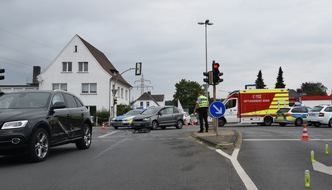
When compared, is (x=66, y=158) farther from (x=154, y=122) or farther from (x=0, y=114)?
(x=154, y=122)

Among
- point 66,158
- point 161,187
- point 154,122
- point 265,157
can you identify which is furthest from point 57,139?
point 154,122

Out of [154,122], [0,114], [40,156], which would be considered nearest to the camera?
[0,114]

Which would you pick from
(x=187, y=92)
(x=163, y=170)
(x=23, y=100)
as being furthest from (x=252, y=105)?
A: (x=187, y=92)

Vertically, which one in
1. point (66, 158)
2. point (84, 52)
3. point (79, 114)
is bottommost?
point (66, 158)

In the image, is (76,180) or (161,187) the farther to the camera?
(76,180)

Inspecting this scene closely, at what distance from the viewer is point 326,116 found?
24.5 meters

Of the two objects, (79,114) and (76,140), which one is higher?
(79,114)

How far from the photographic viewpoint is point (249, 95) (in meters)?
27.8

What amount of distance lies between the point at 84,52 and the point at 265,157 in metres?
40.9

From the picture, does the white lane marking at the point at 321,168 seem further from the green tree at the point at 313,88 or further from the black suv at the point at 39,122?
the green tree at the point at 313,88

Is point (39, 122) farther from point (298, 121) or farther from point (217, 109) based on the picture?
point (298, 121)

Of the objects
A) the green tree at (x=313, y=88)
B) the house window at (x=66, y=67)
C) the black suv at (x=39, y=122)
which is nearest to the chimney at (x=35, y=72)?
the house window at (x=66, y=67)

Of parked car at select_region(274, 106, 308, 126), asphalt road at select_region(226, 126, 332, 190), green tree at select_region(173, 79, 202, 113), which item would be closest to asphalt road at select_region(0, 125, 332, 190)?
asphalt road at select_region(226, 126, 332, 190)

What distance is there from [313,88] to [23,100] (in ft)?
458
